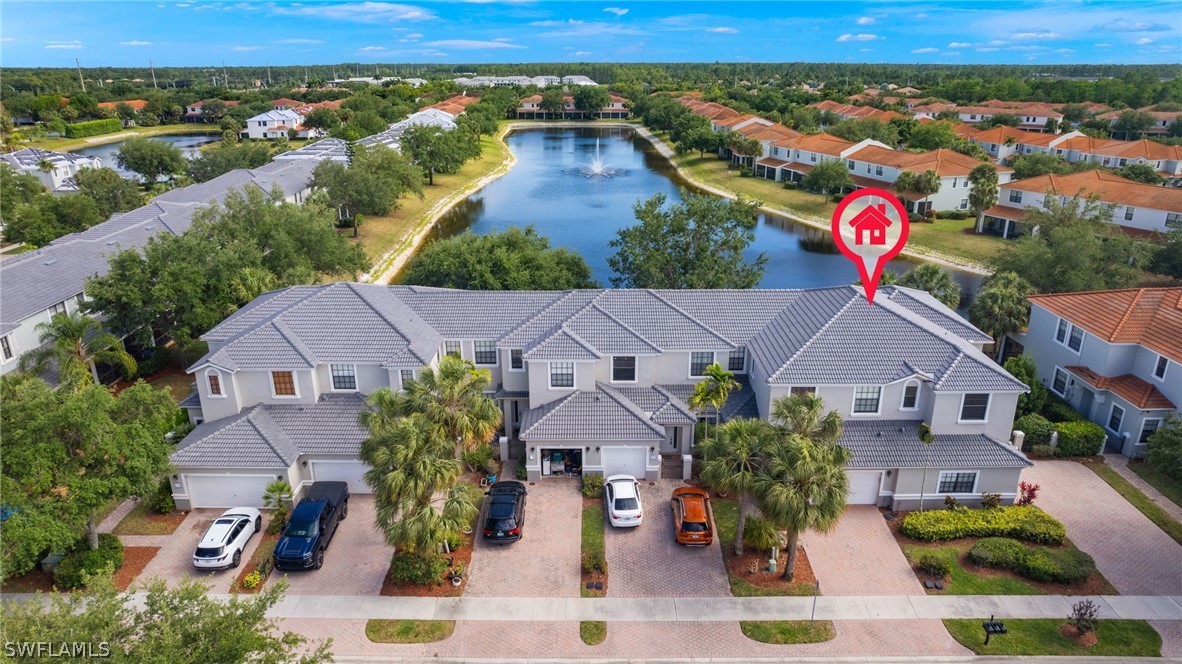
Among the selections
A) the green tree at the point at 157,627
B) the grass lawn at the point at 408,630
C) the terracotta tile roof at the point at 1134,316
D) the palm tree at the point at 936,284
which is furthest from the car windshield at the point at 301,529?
the terracotta tile roof at the point at 1134,316

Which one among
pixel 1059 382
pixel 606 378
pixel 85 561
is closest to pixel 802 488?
pixel 606 378

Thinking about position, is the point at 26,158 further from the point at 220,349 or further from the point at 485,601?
the point at 485,601

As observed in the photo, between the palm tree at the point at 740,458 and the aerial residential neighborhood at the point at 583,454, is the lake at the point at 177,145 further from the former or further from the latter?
the palm tree at the point at 740,458

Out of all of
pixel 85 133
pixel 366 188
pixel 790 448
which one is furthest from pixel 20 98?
pixel 790 448

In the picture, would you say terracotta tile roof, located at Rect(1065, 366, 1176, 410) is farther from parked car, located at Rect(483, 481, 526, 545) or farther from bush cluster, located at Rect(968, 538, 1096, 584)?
parked car, located at Rect(483, 481, 526, 545)

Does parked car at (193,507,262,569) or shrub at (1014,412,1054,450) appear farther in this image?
shrub at (1014,412,1054,450)

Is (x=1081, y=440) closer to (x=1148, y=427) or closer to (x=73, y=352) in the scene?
(x=1148, y=427)

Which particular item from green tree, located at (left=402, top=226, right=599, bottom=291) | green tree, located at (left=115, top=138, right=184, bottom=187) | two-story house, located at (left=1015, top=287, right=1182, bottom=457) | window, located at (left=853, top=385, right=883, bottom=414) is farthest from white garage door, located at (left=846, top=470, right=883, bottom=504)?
green tree, located at (left=115, top=138, right=184, bottom=187)
